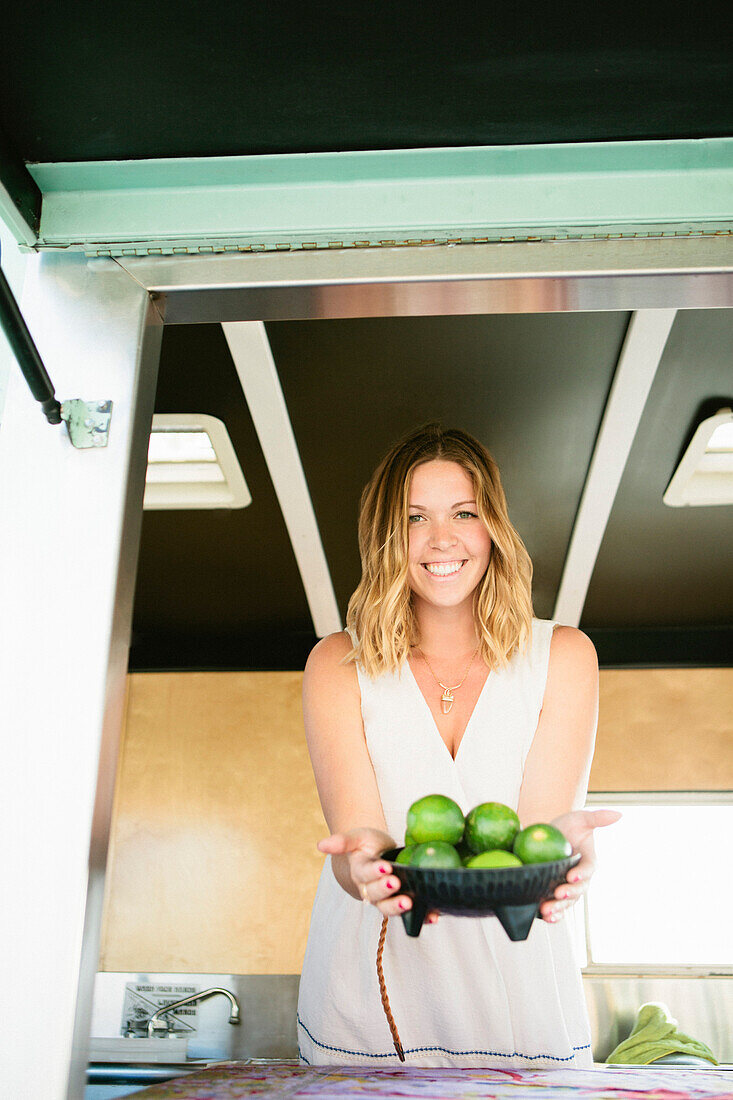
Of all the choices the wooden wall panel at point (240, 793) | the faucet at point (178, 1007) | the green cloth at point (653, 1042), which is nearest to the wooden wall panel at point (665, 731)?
the wooden wall panel at point (240, 793)

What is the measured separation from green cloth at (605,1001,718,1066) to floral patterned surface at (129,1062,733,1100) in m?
2.15

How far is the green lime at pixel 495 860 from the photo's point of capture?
1173mm

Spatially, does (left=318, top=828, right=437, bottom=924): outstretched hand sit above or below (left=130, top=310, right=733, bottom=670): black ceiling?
below

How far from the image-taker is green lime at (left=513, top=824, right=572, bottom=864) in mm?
1174

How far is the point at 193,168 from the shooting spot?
1.36 m

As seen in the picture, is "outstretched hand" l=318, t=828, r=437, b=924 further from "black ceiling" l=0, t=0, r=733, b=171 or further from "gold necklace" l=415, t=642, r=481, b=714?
"black ceiling" l=0, t=0, r=733, b=171

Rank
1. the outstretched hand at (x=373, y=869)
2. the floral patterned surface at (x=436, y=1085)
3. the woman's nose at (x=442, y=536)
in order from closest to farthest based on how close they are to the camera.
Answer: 1. the floral patterned surface at (x=436, y=1085)
2. the outstretched hand at (x=373, y=869)
3. the woman's nose at (x=442, y=536)

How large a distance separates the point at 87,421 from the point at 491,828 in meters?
0.82

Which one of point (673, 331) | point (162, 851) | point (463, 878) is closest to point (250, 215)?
point (463, 878)

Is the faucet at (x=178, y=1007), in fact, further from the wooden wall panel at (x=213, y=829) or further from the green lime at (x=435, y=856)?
the green lime at (x=435, y=856)

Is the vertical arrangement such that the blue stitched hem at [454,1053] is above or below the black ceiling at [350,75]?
below

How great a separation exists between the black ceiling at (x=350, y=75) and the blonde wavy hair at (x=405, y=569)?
696mm

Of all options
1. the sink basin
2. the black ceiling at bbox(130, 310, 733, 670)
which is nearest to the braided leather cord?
the black ceiling at bbox(130, 310, 733, 670)

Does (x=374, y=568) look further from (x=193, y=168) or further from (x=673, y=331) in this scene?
(x=673, y=331)
